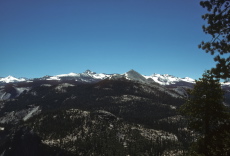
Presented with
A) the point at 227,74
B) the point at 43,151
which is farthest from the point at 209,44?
the point at 43,151

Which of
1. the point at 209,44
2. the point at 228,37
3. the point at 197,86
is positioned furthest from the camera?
the point at 197,86

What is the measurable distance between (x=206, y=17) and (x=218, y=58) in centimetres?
443

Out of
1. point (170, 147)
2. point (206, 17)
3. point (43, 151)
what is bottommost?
point (43, 151)

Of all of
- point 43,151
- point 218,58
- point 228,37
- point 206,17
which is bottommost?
point 43,151

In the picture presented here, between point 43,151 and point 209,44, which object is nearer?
point 209,44

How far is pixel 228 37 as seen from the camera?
79.6 ft

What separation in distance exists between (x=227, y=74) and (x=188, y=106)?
43.9ft

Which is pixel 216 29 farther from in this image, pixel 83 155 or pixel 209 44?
pixel 83 155

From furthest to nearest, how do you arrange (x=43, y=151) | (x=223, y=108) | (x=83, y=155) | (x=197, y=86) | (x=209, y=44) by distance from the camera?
(x=43, y=151), (x=83, y=155), (x=197, y=86), (x=223, y=108), (x=209, y=44)

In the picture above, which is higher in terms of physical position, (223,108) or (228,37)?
(228,37)

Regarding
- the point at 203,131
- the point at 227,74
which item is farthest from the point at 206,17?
the point at 203,131

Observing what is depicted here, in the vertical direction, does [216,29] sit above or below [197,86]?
above

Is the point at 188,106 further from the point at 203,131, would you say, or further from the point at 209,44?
the point at 209,44

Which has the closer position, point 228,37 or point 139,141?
point 228,37
